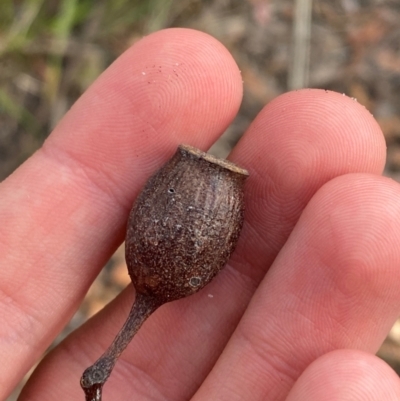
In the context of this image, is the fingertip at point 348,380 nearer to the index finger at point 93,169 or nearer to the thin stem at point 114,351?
the thin stem at point 114,351

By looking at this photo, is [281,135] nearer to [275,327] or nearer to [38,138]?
[275,327]

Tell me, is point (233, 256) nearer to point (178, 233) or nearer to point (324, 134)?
point (178, 233)

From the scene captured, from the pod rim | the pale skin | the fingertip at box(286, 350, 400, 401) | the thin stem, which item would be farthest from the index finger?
the fingertip at box(286, 350, 400, 401)

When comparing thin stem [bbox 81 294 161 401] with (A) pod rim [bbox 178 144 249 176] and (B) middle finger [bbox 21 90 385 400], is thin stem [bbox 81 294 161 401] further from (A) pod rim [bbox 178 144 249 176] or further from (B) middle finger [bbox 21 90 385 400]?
(A) pod rim [bbox 178 144 249 176]

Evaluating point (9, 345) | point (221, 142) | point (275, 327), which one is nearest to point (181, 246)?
point (275, 327)

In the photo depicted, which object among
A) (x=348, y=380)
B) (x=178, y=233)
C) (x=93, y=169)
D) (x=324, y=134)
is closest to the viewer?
(x=348, y=380)

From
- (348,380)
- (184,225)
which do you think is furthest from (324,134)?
(348,380)
